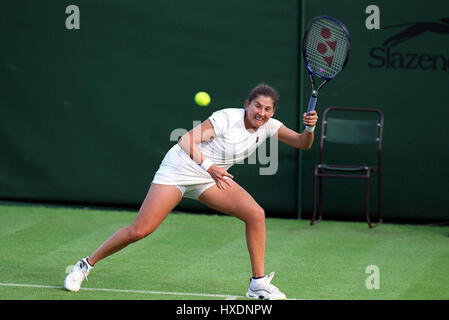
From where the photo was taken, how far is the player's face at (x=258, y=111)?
5.18 m

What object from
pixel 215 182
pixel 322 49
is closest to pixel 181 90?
pixel 322 49

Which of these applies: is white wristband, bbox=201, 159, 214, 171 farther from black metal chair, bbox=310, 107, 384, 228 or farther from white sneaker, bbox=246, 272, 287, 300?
black metal chair, bbox=310, 107, 384, 228

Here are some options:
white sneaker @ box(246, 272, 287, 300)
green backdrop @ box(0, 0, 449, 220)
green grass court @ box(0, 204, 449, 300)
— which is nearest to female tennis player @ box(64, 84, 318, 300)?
white sneaker @ box(246, 272, 287, 300)

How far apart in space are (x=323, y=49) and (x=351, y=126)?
239cm

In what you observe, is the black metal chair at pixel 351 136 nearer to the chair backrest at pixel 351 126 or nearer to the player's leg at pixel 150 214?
the chair backrest at pixel 351 126

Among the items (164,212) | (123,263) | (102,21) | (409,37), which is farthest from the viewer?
(102,21)

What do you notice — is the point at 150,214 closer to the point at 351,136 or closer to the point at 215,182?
the point at 215,182

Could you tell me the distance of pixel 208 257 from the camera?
659 cm

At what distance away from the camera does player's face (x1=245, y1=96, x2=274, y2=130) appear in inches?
204

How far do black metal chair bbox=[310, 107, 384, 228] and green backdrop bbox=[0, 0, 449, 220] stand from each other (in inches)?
4.1

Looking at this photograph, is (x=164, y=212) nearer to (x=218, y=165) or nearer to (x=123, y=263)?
(x=218, y=165)

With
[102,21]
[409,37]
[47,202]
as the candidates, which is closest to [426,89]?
[409,37]

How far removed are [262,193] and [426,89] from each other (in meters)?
1.88

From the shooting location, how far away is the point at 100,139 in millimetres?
8656
